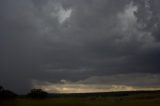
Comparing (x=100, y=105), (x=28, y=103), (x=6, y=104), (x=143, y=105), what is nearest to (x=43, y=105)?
(x=28, y=103)

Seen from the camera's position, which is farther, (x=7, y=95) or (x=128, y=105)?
(x=128, y=105)

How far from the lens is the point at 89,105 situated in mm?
91812

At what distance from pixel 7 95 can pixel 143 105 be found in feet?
118

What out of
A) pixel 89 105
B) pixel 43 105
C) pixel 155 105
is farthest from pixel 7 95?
pixel 155 105

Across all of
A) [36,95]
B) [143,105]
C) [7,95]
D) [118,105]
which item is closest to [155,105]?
[143,105]

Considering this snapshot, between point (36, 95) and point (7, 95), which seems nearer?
point (7, 95)

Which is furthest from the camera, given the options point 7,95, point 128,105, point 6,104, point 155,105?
point 128,105

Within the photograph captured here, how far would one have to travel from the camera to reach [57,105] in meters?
87.7

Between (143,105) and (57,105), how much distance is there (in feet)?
75.9

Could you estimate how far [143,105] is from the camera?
292 ft

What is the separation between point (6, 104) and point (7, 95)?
8.07 m

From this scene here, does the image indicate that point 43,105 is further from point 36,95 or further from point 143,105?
point 143,105

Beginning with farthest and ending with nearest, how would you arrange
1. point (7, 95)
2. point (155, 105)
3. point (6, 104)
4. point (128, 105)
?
point (128, 105) → point (155, 105) → point (7, 95) → point (6, 104)

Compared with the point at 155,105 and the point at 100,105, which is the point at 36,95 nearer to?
the point at 100,105
